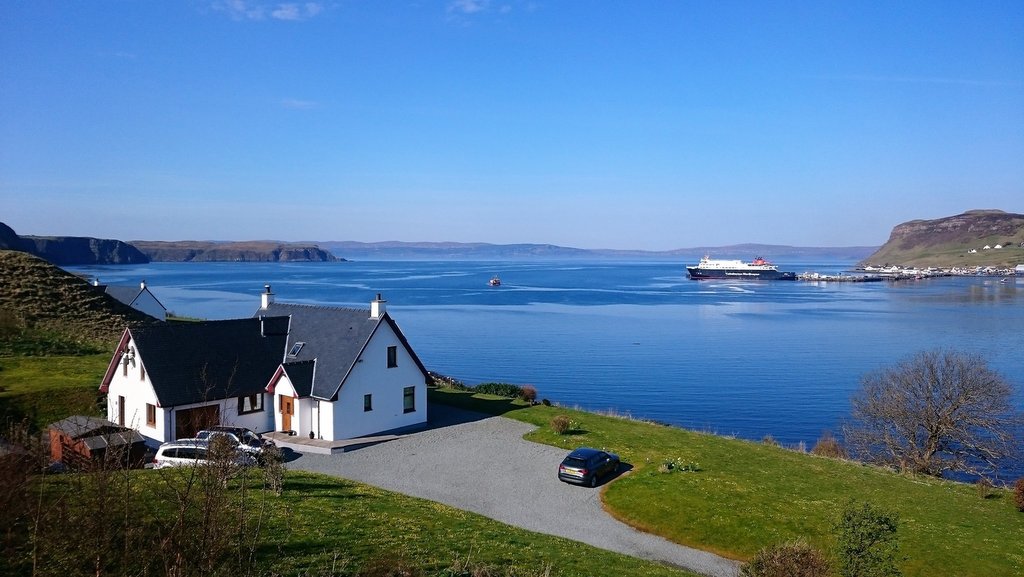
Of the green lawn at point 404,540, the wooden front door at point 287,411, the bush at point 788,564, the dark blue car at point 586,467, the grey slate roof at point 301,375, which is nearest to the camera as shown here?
the bush at point 788,564

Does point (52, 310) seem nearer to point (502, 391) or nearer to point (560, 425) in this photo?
point (502, 391)

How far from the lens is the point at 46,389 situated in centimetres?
3488

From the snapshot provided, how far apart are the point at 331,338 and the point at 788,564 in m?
27.0

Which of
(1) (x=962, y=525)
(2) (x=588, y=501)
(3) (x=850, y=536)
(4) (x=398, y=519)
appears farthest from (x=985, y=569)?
(4) (x=398, y=519)

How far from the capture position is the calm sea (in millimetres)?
54500

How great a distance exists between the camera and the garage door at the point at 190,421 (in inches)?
1227

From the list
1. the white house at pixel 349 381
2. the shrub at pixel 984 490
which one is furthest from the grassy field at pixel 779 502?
the white house at pixel 349 381

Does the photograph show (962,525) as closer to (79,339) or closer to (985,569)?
(985,569)

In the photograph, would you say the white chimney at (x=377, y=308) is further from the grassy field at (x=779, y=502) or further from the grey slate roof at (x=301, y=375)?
the grassy field at (x=779, y=502)

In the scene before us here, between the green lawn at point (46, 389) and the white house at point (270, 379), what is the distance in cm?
174

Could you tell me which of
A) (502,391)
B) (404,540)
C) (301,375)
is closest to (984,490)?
(404,540)

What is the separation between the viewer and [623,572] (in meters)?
17.5

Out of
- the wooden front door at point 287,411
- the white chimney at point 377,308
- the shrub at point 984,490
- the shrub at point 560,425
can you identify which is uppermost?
the white chimney at point 377,308

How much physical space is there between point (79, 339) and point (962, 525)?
57934 mm
